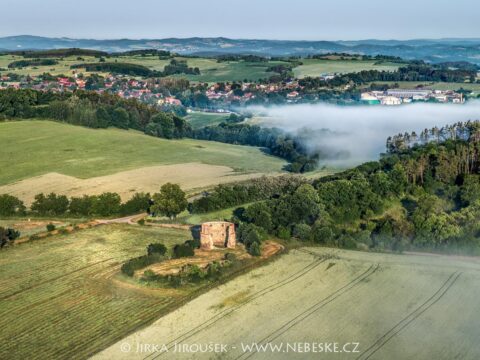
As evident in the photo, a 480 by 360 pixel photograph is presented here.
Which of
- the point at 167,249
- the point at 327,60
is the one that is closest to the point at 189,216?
the point at 167,249

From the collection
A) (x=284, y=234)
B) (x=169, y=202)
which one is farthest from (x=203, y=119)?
(x=284, y=234)

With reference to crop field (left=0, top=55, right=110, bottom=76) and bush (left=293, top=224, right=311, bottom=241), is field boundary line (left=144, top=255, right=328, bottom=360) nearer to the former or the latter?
bush (left=293, top=224, right=311, bottom=241)

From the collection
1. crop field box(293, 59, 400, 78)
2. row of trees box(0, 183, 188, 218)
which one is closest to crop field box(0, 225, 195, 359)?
row of trees box(0, 183, 188, 218)

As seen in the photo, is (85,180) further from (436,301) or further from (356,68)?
(356,68)

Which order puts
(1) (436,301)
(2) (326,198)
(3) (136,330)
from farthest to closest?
(2) (326,198)
(1) (436,301)
(3) (136,330)

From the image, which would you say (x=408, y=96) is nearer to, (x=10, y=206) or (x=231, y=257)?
(x=10, y=206)

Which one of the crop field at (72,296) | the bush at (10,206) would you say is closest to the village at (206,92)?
the bush at (10,206)
